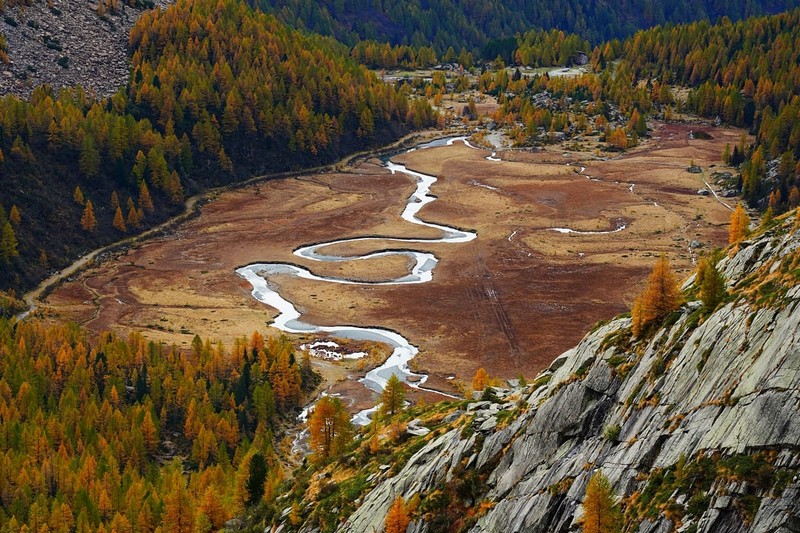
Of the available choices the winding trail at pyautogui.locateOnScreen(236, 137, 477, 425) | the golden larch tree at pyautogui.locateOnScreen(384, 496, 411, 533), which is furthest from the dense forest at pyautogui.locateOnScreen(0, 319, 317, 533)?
the golden larch tree at pyautogui.locateOnScreen(384, 496, 411, 533)

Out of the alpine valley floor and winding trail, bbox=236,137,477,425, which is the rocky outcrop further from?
the alpine valley floor

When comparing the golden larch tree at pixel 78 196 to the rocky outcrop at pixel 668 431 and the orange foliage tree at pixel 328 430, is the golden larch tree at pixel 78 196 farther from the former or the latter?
the rocky outcrop at pixel 668 431

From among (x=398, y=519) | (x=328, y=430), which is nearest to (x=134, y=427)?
(x=328, y=430)

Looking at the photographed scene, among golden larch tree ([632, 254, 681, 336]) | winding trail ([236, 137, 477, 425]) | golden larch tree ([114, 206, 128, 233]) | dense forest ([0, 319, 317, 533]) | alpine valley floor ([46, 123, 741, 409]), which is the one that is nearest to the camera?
golden larch tree ([632, 254, 681, 336])

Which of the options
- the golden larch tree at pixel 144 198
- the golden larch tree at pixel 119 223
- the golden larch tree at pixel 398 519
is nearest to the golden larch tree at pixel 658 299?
the golden larch tree at pixel 398 519

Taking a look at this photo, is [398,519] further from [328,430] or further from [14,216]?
[14,216]
